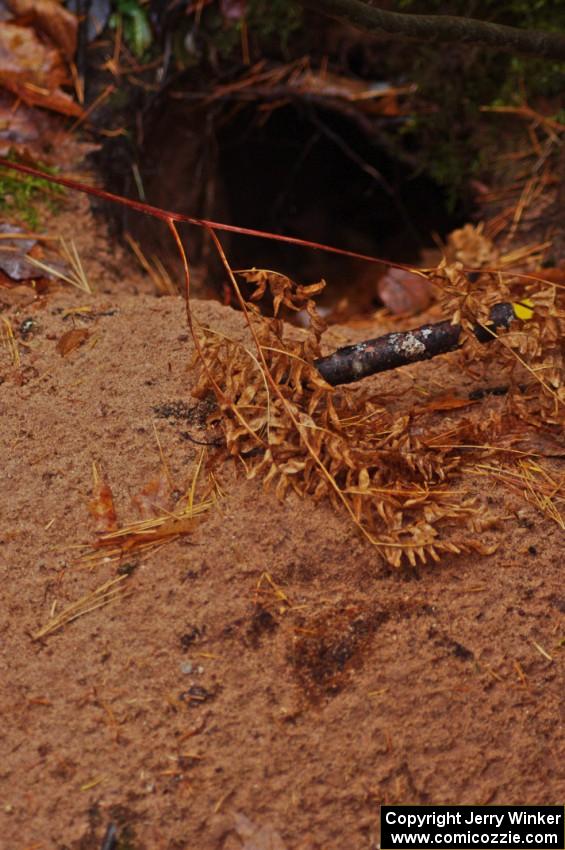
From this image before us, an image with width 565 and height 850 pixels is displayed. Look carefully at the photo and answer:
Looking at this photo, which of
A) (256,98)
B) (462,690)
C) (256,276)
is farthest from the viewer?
(256,98)

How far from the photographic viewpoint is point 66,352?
2.52 m

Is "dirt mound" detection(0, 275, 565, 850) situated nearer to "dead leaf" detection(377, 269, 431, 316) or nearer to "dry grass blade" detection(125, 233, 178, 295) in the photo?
"dry grass blade" detection(125, 233, 178, 295)

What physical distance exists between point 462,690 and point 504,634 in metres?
0.19

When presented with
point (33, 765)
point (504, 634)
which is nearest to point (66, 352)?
point (33, 765)

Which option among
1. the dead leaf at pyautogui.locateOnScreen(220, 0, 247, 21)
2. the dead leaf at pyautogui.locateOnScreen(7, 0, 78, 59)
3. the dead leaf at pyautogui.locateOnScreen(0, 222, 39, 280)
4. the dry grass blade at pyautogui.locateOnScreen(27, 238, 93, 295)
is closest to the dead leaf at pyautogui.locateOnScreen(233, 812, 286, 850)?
the dry grass blade at pyautogui.locateOnScreen(27, 238, 93, 295)

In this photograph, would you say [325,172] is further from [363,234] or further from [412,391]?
[412,391]

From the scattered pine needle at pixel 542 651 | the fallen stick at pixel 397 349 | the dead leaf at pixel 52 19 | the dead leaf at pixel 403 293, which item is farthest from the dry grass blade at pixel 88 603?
the dead leaf at pixel 52 19

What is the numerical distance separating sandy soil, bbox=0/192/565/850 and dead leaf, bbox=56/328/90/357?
34cm

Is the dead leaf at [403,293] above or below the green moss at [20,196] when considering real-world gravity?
below

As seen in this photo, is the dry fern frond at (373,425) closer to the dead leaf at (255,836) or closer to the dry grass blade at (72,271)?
the dead leaf at (255,836)

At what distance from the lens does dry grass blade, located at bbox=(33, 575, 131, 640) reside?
188 cm

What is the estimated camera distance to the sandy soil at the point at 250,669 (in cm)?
166

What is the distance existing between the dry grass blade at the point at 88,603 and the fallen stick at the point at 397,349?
853 mm

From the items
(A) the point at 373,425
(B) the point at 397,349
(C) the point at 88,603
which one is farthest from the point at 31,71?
(C) the point at 88,603
